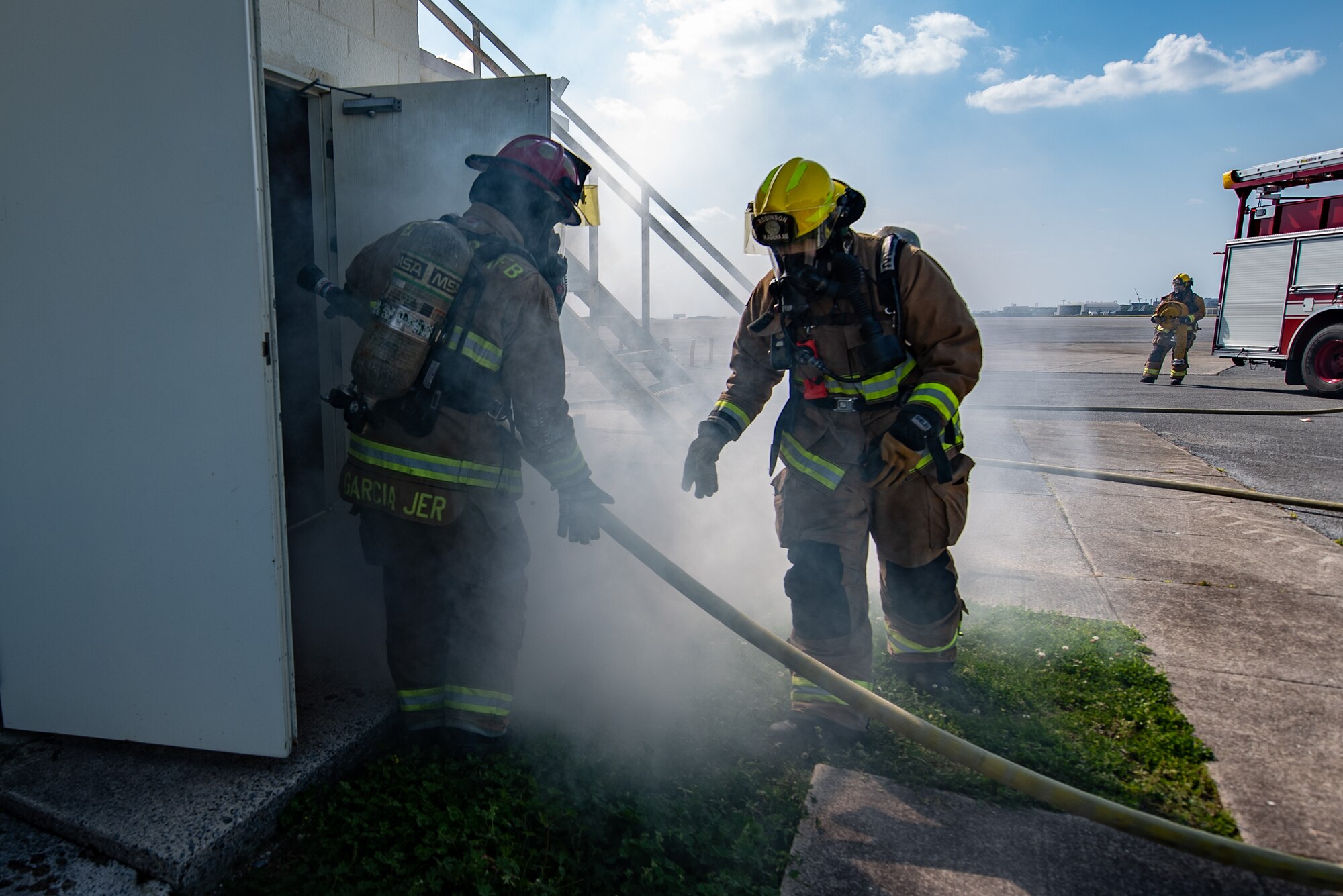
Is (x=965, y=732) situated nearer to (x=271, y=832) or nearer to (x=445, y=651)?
(x=445, y=651)

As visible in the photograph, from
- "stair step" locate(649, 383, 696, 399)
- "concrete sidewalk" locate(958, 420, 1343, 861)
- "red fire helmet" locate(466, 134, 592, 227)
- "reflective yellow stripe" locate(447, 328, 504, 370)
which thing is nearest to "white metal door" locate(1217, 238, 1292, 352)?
"concrete sidewalk" locate(958, 420, 1343, 861)

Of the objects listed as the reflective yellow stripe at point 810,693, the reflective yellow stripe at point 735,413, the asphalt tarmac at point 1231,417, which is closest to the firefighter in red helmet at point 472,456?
the reflective yellow stripe at point 735,413

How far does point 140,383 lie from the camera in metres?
1.99

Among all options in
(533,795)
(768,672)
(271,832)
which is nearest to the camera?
(271,832)

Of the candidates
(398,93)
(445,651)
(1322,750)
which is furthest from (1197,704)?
(398,93)

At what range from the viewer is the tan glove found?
2.49 meters

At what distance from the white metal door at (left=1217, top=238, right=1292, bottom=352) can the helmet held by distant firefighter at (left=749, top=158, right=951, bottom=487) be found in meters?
12.1

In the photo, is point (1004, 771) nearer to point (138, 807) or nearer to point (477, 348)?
point (477, 348)

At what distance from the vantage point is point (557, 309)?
8.20ft

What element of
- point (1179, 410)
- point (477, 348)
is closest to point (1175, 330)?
point (1179, 410)

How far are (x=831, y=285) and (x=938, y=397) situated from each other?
0.48 metres

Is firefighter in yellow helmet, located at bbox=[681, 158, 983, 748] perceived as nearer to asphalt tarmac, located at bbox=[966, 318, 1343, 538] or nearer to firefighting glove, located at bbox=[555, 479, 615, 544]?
firefighting glove, located at bbox=[555, 479, 615, 544]

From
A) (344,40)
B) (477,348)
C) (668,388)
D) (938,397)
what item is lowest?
(668,388)

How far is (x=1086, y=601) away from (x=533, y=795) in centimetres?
276
